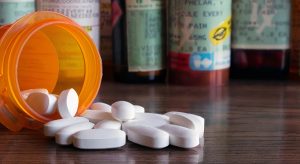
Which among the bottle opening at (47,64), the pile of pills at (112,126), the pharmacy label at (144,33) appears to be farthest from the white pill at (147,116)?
the pharmacy label at (144,33)

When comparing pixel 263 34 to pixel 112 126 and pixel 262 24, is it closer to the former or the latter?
pixel 262 24

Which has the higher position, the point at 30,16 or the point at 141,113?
the point at 30,16

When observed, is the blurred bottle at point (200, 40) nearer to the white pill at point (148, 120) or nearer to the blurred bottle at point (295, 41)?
the blurred bottle at point (295, 41)

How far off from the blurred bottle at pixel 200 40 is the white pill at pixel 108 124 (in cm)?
26

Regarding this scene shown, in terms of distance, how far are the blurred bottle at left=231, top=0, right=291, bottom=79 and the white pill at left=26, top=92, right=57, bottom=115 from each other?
0.35m

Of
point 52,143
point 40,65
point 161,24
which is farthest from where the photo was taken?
point 161,24

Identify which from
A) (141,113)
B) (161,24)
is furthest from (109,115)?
(161,24)

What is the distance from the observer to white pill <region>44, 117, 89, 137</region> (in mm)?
612

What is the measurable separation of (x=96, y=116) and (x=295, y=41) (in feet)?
1.29

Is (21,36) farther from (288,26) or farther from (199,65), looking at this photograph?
(288,26)

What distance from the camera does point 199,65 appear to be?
2.83ft

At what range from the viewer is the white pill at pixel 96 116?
65 cm

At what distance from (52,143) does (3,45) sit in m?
0.11

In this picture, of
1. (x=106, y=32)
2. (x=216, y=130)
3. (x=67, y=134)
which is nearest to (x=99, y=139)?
(x=67, y=134)
